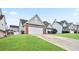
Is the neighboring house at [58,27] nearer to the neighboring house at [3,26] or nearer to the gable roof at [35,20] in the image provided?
the gable roof at [35,20]

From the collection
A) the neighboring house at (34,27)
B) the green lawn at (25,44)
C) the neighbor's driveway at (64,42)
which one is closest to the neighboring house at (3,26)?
the green lawn at (25,44)

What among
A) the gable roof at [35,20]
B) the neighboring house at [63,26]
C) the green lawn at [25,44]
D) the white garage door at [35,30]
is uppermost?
the gable roof at [35,20]

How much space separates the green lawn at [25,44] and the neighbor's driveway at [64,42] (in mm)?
41

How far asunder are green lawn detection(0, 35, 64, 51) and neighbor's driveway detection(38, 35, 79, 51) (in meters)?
0.04

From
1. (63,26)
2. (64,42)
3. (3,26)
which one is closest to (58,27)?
(63,26)

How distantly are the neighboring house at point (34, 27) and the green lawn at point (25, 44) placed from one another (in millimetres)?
61

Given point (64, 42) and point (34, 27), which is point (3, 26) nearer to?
point (34, 27)

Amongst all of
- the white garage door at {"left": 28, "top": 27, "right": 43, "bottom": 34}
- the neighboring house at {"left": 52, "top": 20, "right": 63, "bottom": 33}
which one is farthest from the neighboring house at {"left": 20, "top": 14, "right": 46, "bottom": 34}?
the neighboring house at {"left": 52, "top": 20, "right": 63, "bottom": 33}

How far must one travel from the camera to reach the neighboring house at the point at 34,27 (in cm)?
242

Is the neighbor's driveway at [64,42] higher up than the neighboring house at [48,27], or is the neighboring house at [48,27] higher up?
the neighboring house at [48,27]

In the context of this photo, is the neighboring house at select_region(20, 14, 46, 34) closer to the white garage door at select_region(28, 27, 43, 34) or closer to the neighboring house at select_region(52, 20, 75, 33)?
the white garage door at select_region(28, 27, 43, 34)

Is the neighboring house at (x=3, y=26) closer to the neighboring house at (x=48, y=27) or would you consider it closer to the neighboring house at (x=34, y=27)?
the neighboring house at (x=34, y=27)

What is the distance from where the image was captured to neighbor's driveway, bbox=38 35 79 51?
7.74ft
